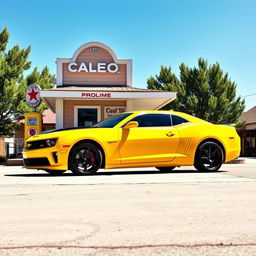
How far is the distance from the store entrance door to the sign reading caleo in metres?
2.18

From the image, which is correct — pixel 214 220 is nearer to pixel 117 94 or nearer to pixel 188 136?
pixel 188 136

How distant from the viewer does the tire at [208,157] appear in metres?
9.12

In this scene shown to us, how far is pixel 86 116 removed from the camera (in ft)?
63.3

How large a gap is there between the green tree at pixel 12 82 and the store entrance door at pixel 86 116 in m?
9.08

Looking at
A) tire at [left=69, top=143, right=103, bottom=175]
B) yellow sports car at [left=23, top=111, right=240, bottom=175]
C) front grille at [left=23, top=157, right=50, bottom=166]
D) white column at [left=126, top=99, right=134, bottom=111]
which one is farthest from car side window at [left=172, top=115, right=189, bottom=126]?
white column at [left=126, top=99, right=134, bottom=111]

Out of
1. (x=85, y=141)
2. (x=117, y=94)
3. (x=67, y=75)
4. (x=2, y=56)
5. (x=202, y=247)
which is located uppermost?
(x=2, y=56)

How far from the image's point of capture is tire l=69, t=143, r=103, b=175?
329 inches

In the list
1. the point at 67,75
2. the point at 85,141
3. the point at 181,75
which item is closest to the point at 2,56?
the point at 67,75

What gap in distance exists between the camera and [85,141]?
8414 millimetres

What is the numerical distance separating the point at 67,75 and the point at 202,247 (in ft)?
58.3

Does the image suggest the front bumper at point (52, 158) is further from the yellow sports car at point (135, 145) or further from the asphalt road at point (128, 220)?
the asphalt road at point (128, 220)

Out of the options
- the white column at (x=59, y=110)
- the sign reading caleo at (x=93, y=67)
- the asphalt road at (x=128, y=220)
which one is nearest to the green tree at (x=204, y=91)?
the sign reading caleo at (x=93, y=67)

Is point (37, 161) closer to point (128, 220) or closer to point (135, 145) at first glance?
point (135, 145)

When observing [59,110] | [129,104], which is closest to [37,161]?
[59,110]
